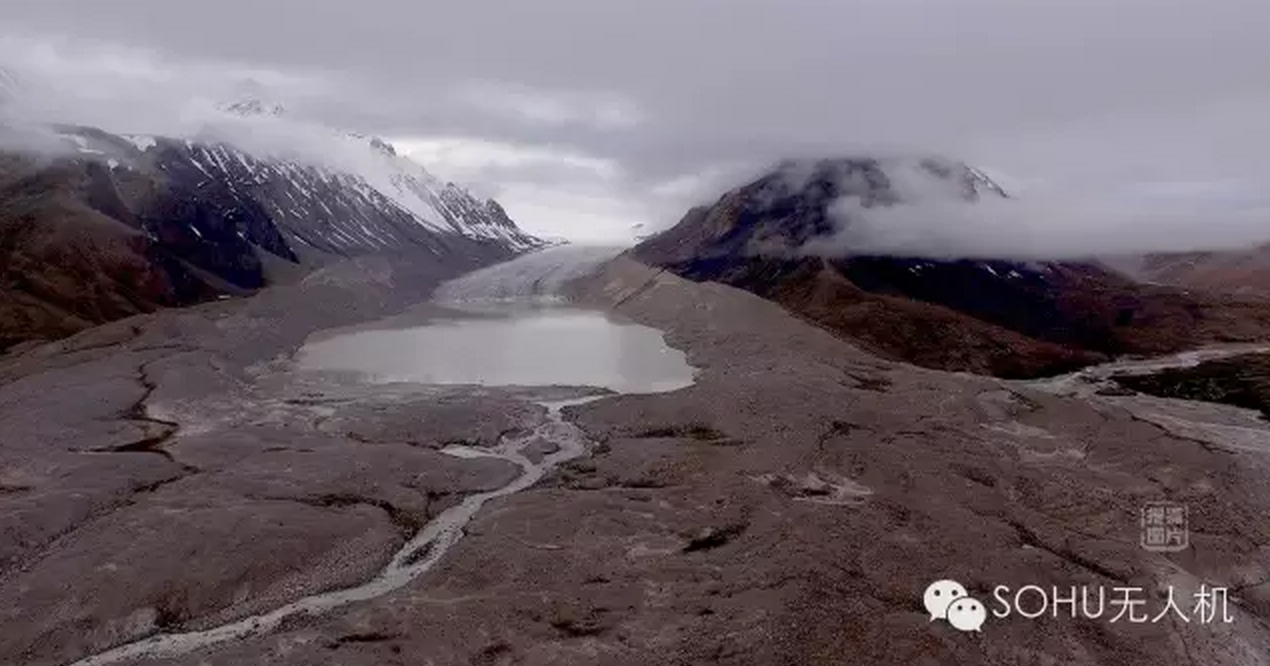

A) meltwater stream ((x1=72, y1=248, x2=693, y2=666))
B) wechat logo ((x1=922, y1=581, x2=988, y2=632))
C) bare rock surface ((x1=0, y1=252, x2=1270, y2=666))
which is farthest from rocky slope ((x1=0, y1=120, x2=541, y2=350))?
wechat logo ((x1=922, y1=581, x2=988, y2=632))

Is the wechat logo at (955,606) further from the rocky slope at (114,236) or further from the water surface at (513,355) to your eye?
the rocky slope at (114,236)

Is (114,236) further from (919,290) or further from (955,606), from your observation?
(955,606)

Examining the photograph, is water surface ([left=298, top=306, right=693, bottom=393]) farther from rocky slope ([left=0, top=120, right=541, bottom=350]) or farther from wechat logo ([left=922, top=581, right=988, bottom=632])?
wechat logo ([left=922, top=581, right=988, bottom=632])

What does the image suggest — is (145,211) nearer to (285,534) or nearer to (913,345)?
(913,345)

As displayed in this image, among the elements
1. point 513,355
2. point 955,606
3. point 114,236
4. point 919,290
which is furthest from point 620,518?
point 919,290

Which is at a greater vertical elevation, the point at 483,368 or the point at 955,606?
the point at 483,368

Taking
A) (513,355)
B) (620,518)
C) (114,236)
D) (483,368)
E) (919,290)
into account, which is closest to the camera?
(620,518)
